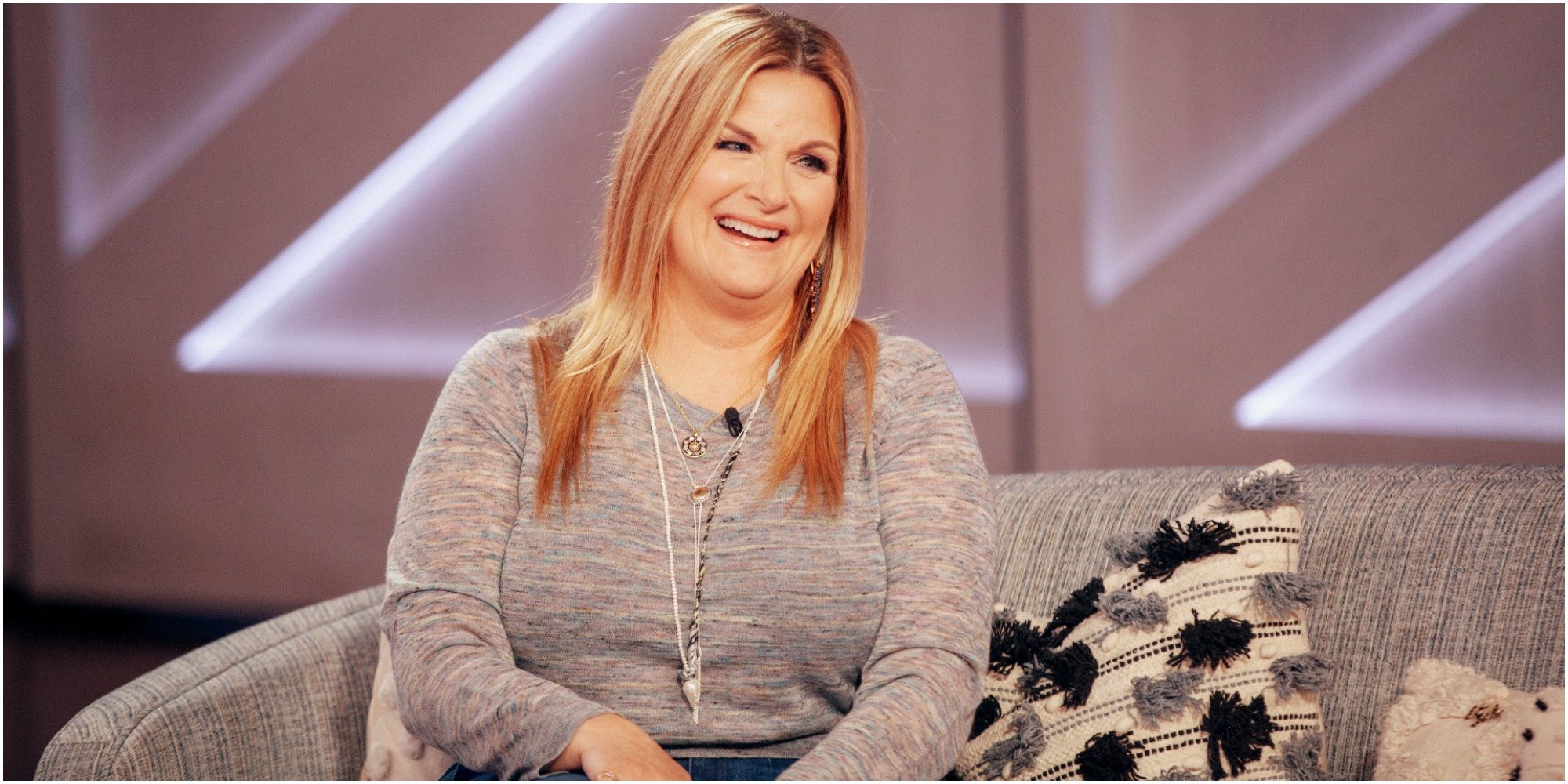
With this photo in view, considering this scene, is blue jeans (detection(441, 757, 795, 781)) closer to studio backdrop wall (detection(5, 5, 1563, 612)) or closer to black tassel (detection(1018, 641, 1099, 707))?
black tassel (detection(1018, 641, 1099, 707))

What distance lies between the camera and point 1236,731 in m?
1.42

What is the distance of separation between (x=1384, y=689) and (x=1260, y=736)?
0.20 metres

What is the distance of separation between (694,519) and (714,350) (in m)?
0.23

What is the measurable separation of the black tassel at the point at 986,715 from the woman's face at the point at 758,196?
0.54 m

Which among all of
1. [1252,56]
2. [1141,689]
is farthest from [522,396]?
[1252,56]

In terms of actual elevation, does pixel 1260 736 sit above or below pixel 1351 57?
below

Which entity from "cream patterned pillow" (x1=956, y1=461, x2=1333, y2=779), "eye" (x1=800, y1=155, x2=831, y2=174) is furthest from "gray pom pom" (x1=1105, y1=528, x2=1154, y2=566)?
"eye" (x1=800, y1=155, x2=831, y2=174)

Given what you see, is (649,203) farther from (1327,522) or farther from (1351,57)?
(1351,57)

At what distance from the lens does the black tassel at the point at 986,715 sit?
1577mm

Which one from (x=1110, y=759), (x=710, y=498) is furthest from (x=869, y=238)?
(x=1110, y=759)

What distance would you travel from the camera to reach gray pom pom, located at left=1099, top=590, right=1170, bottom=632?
151 centimetres

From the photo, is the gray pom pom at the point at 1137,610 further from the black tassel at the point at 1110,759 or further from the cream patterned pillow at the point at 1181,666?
the black tassel at the point at 1110,759

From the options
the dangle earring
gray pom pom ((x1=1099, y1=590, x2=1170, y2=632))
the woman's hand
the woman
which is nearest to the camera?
the woman's hand

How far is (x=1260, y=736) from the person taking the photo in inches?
55.8
